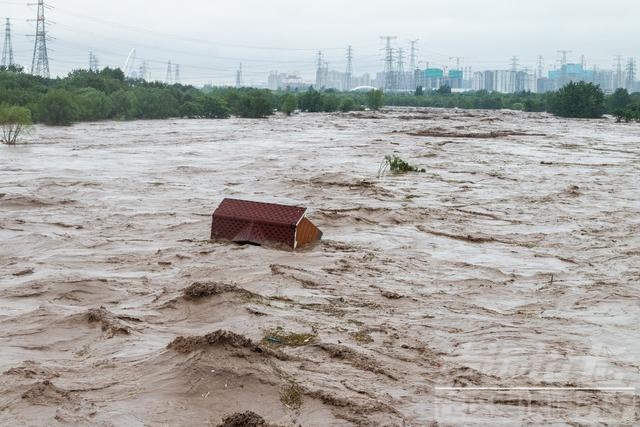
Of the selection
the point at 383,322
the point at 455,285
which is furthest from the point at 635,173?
the point at 383,322

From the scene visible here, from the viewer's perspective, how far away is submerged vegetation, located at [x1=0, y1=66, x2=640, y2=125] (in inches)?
1415

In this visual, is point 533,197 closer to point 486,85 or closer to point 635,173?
point 635,173

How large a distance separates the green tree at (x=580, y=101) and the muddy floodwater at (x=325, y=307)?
146ft

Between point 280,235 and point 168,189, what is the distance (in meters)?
6.39

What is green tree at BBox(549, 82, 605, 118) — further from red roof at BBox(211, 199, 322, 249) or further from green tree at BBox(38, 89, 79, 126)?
red roof at BBox(211, 199, 322, 249)

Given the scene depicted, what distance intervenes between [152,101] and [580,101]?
107ft

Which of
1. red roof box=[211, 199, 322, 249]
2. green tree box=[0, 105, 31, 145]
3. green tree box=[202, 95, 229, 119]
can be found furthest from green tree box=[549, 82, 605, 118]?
red roof box=[211, 199, 322, 249]

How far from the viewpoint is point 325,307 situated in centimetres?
666

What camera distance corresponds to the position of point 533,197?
14.5 meters

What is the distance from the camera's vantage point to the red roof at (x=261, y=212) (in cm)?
872

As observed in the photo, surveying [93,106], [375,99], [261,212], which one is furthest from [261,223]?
[375,99]

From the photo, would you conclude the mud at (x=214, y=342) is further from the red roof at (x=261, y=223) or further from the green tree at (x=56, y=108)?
the green tree at (x=56, y=108)

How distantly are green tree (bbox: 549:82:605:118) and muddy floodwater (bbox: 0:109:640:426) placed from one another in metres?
44.3

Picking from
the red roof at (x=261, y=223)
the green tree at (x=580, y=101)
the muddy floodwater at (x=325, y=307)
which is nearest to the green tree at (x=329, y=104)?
the green tree at (x=580, y=101)
